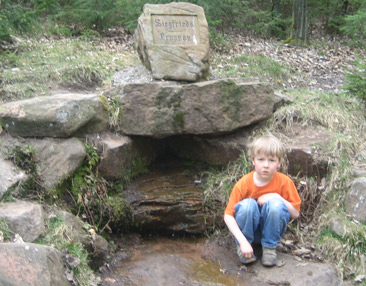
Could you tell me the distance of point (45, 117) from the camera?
376cm

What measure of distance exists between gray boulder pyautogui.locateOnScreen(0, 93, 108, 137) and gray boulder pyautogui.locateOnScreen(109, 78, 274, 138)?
0.54m

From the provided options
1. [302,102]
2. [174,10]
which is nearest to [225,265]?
[302,102]

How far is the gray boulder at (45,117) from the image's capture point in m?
3.77

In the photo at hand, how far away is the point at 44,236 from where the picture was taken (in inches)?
120

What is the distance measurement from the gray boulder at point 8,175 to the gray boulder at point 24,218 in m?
0.17

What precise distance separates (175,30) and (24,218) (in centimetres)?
308

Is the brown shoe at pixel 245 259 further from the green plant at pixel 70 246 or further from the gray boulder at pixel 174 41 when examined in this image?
the gray boulder at pixel 174 41

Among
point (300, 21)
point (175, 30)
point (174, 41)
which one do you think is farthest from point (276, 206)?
point (300, 21)

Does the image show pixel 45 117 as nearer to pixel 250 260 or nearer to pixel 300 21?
pixel 250 260

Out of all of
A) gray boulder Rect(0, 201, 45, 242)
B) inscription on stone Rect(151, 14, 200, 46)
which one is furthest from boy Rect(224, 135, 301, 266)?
inscription on stone Rect(151, 14, 200, 46)

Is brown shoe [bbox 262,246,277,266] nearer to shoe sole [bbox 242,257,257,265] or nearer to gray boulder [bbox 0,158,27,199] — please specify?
shoe sole [bbox 242,257,257,265]

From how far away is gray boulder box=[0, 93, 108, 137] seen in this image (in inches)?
148

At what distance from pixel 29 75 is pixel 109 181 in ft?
6.84

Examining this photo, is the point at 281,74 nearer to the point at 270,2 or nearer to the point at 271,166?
the point at 271,166
